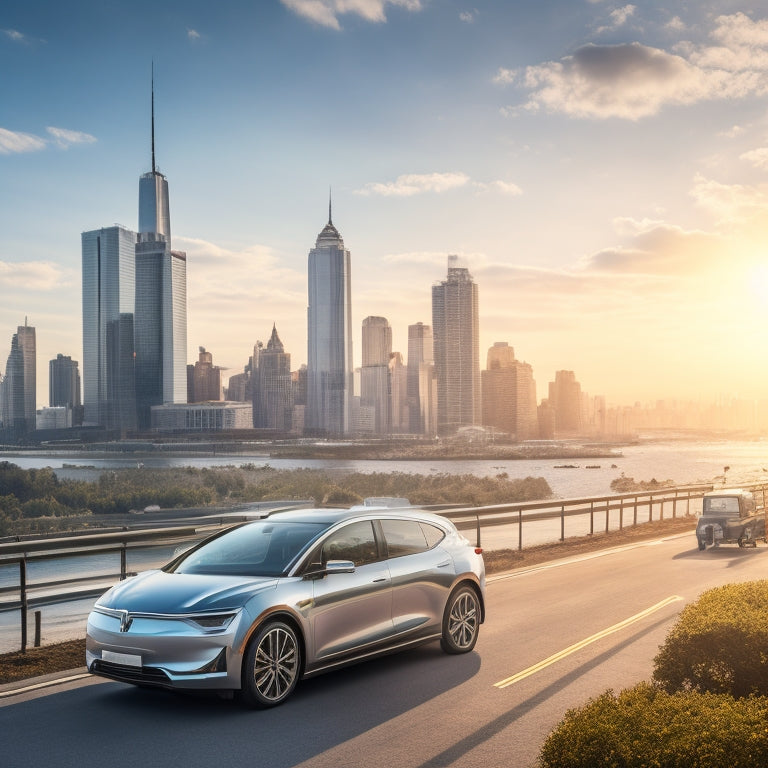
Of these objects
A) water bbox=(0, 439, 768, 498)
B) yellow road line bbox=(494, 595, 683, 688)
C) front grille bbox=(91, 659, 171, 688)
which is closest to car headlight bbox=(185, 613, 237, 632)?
front grille bbox=(91, 659, 171, 688)

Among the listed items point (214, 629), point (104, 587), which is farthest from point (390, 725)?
point (104, 587)

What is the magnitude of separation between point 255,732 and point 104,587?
887cm

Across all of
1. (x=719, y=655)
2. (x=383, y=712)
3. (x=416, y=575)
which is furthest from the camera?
(x=416, y=575)

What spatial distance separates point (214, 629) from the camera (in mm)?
6789

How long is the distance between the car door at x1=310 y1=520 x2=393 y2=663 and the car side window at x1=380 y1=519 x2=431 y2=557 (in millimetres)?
213

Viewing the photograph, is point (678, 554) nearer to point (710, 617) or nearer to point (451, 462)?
point (710, 617)

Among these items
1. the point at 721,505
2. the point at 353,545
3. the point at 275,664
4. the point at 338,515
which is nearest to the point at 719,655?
the point at 353,545

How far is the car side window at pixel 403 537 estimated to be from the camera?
8734 millimetres

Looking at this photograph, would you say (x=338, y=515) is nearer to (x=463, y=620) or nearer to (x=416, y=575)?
(x=416, y=575)

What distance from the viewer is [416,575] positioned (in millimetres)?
8773

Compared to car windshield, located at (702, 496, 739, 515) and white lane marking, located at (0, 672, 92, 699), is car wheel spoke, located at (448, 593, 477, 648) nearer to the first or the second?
white lane marking, located at (0, 672, 92, 699)

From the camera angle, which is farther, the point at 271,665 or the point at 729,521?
the point at 729,521

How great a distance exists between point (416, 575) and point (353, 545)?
903mm

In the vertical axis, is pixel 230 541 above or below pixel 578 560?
above
